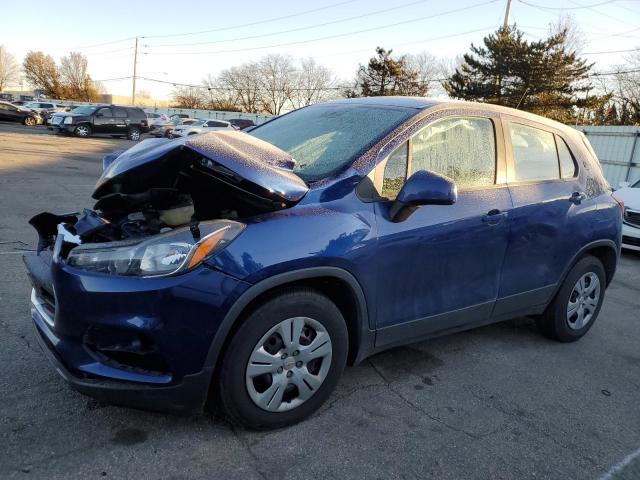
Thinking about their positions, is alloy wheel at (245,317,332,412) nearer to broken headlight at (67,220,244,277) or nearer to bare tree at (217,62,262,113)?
broken headlight at (67,220,244,277)

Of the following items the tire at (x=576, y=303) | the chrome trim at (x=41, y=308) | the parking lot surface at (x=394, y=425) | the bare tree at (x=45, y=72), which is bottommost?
the parking lot surface at (x=394, y=425)

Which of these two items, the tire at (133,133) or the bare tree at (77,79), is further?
the bare tree at (77,79)

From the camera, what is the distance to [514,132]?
374cm

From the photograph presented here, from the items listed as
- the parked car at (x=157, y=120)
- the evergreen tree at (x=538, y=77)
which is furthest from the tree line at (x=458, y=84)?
the parked car at (x=157, y=120)

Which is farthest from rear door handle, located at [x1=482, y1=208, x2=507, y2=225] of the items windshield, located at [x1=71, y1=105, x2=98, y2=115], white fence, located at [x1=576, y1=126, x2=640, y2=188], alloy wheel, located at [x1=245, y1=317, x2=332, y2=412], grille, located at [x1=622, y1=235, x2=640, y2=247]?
windshield, located at [x1=71, y1=105, x2=98, y2=115]

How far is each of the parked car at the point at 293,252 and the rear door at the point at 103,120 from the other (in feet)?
82.7

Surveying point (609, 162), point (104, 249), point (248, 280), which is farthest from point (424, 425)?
point (609, 162)

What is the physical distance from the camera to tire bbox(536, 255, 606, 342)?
4.21 m

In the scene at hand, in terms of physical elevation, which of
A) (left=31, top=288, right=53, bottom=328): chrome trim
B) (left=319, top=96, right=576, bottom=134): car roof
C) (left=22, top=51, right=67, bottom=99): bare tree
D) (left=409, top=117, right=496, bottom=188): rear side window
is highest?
(left=22, top=51, right=67, bottom=99): bare tree

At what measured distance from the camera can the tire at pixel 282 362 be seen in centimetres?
251

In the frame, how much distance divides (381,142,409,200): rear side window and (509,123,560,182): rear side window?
1061mm

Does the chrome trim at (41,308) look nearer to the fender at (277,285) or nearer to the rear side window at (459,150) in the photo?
the fender at (277,285)

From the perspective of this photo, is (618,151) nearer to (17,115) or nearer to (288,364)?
(288,364)

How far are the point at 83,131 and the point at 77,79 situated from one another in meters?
62.2
